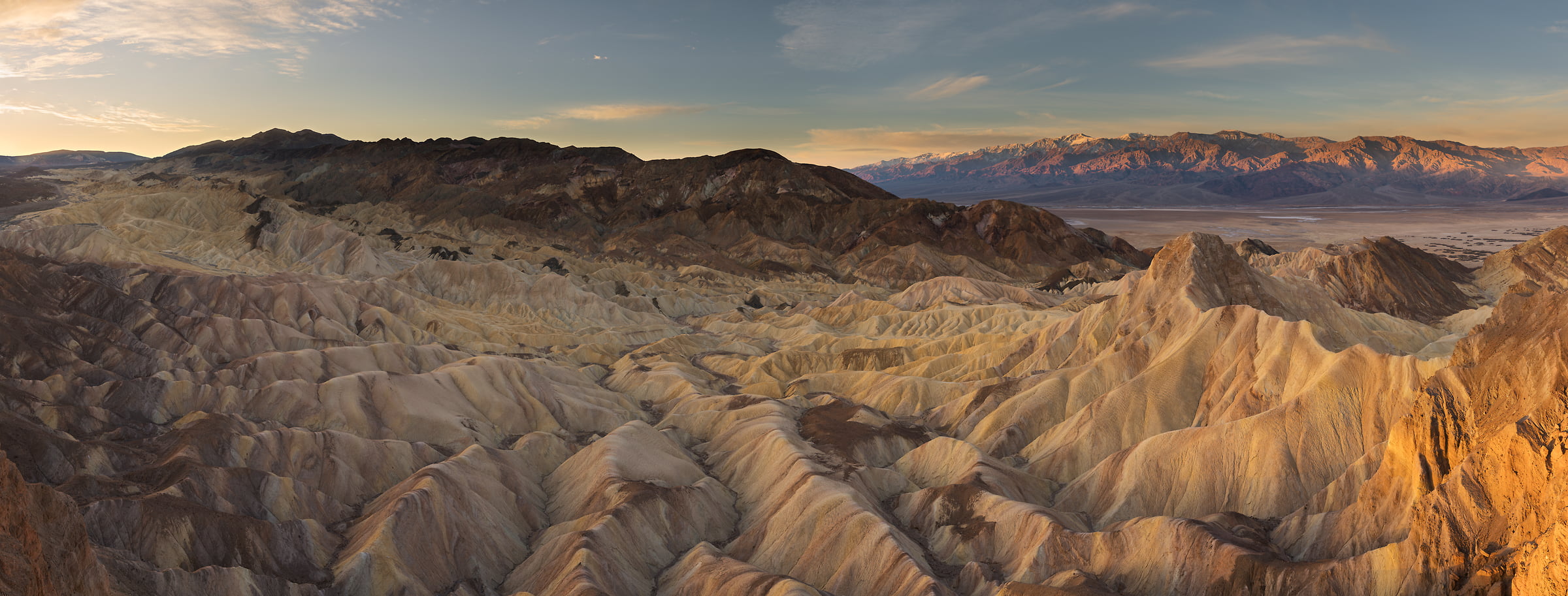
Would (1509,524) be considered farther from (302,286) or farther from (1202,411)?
(302,286)

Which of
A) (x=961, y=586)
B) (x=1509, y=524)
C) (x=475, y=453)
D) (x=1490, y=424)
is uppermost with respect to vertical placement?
(x=1490, y=424)

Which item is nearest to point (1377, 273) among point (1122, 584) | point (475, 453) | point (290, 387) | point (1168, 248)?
point (1168, 248)

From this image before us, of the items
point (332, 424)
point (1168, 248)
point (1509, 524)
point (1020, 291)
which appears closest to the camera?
point (1509, 524)

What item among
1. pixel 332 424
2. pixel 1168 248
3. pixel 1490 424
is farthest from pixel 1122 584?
pixel 332 424

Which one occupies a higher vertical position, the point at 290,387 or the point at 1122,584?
the point at 290,387

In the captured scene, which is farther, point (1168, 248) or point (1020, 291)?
point (1020, 291)

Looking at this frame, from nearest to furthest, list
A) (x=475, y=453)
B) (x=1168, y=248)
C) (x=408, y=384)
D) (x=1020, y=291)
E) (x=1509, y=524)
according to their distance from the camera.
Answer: (x=1509, y=524)
(x=475, y=453)
(x=408, y=384)
(x=1168, y=248)
(x=1020, y=291)

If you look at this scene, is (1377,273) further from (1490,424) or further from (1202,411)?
(1490,424)
